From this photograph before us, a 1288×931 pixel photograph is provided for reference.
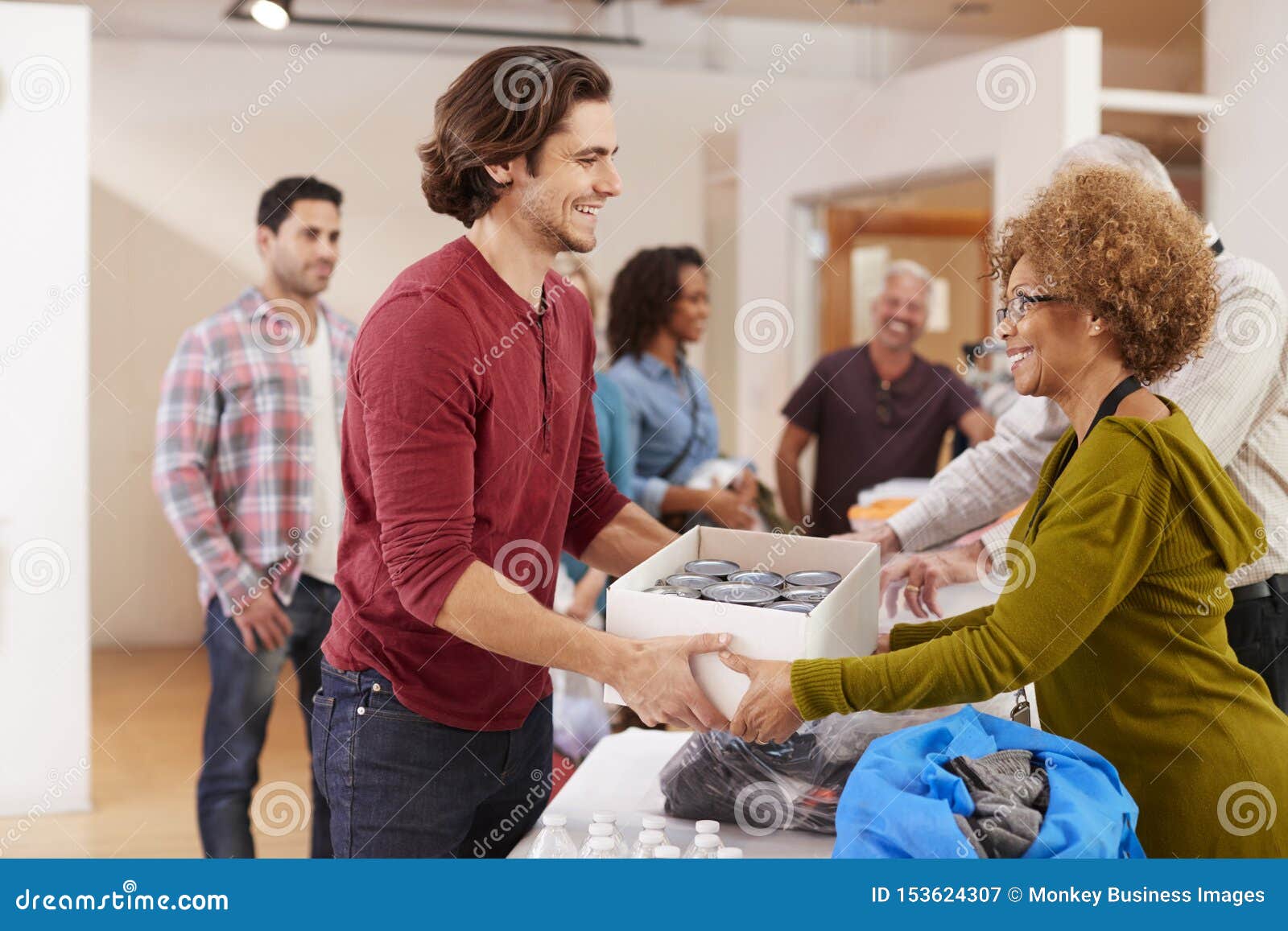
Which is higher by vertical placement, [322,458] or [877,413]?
[877,413]

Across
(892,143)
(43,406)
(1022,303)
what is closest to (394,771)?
(1022,303)

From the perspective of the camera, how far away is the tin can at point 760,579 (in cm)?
164

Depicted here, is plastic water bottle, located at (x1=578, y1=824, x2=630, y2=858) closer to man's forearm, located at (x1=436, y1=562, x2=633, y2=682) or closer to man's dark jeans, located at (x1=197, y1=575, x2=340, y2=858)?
man's forearm, located at (x1=436, y1=562, x2=633, y2=682)

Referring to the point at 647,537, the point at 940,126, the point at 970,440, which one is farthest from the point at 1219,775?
the point at 940,126

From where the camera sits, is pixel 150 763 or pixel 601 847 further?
pixel 150 763

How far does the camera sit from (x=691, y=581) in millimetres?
1638

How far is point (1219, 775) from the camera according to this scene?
138 centimetres

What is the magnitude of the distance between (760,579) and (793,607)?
15cm

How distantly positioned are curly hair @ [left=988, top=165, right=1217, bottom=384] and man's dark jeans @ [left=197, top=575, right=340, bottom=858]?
208 centimetres

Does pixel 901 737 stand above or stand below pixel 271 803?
above

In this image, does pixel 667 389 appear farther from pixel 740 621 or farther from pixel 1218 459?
pixel 740 621

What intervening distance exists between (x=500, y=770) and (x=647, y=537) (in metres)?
0.46

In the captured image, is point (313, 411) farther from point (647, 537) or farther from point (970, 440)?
point (970, 440)

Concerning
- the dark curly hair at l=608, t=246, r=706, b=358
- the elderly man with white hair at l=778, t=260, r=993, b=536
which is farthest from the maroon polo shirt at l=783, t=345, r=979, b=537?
the dark curly hair at l=608, t=246, r=706, b=358
